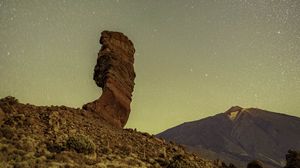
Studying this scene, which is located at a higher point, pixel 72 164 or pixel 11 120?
pixel 11 120

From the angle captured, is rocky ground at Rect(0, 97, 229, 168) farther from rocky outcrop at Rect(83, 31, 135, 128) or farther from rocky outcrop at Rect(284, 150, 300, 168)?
rocky outcrop at Rect(284, 150, 300, 168)

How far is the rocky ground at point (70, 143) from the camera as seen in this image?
22266 millimetres

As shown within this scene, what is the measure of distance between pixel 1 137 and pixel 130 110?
59.2ft

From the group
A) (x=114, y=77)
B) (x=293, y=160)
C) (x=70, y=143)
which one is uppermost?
(x=114, y=77)

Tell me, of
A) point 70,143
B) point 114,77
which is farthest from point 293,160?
point 70,143

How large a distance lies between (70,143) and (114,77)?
14.8 meters

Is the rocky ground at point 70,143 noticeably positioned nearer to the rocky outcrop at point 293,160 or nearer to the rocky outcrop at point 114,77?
the rocky outcrop at point 114,77

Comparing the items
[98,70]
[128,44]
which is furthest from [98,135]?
[128,44]

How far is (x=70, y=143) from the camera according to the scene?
25625mm

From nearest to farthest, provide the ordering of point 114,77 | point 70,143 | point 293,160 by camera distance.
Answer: point 70,143 < point 293,160 < point 114,77

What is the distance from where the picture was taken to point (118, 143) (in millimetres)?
30438

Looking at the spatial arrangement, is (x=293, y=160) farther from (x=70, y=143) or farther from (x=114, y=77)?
(x=70, y=143)

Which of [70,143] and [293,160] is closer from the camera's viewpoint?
[70,143]

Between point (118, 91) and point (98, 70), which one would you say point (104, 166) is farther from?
point (98, 70)
